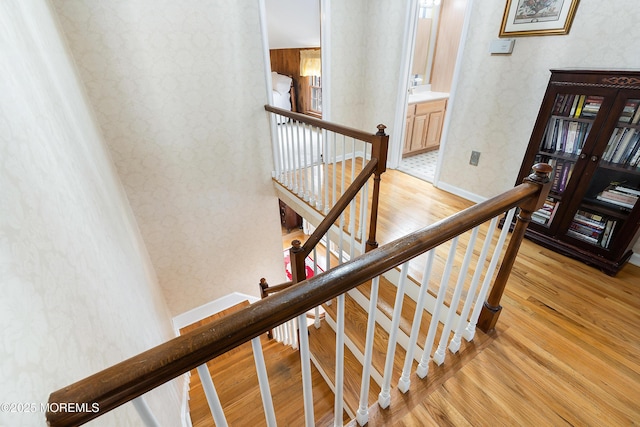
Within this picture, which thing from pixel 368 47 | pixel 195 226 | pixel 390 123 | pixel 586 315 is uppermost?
pixel 368 47

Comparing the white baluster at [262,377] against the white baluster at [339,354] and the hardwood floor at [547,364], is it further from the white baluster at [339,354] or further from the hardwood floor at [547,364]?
the hardwood floor at [547,364]

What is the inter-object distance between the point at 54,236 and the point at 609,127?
302 cm

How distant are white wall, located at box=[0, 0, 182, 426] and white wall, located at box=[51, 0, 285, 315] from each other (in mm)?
571

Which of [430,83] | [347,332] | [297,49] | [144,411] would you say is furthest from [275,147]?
[297,49]

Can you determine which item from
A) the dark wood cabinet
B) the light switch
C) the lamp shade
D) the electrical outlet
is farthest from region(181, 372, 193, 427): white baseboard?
the lamp shade

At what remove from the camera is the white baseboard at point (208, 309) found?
3.65 meters

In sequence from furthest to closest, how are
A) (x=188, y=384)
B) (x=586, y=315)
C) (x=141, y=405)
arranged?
(x=188, y=384) → (x=586, y=315) → (x=141, y=405)

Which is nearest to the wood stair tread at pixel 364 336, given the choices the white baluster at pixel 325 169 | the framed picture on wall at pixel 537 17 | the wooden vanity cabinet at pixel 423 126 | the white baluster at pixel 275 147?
the white baluster at pixel 325 169

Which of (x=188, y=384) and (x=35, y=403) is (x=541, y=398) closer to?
(x=35, y=403)

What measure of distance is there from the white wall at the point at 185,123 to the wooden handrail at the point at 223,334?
Answer: 2716 millimetres

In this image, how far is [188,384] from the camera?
2889 mm

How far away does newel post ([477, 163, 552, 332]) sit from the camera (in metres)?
1.15

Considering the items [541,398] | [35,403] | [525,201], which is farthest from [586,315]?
[35,403]

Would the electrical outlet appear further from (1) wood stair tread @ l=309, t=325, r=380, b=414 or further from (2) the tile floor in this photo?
(1) wood stair tread @ l=309, t=325, r=380, b=414
